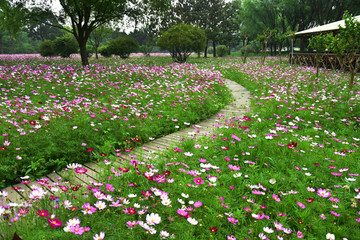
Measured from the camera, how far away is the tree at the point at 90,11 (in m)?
13.8

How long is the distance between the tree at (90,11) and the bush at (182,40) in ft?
11.1

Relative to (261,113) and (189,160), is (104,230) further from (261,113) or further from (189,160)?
(261,113)

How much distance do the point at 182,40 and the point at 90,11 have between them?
8396mm

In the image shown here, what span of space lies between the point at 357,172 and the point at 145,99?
524 cm

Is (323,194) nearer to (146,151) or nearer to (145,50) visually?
(146,151)

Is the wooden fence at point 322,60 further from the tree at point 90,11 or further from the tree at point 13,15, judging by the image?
the tree at point 13,15

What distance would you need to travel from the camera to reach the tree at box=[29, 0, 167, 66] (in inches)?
543

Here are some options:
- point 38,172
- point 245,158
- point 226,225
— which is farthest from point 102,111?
point 226,225

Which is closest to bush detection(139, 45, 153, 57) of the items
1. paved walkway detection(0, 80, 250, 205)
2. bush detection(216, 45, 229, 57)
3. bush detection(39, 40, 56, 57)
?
bush detection(39, 40, 56, 57)

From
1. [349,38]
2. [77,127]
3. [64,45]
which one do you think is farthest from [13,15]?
[349,38]

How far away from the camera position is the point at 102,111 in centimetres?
476

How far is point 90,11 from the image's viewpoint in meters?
14.6

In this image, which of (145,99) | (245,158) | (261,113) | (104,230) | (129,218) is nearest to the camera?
(104,230)

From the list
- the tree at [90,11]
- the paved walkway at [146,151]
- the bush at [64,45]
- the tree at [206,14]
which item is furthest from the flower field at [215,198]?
the tree at [206,14]
